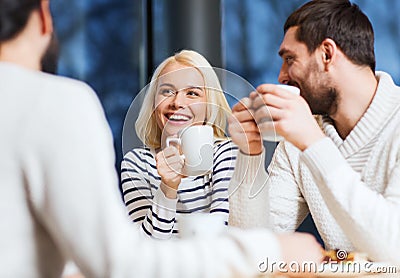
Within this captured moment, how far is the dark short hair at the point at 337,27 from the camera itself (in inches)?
40.9

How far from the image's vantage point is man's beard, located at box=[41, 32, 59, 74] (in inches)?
22.4

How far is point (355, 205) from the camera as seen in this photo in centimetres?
85

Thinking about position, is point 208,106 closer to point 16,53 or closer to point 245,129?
point 245,129

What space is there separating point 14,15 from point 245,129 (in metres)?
0.45

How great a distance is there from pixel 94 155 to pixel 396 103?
2.38ft

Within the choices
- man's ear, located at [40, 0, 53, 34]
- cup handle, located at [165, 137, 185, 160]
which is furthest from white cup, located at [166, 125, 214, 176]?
man's ear, located at [40, 0, 53, 34]

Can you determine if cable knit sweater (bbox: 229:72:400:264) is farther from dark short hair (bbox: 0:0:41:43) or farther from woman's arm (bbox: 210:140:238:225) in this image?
dark short hair (bbox: 0:0:41:43)

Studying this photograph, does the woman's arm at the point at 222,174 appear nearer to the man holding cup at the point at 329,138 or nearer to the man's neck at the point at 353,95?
the man holding cup at the point at 329,138

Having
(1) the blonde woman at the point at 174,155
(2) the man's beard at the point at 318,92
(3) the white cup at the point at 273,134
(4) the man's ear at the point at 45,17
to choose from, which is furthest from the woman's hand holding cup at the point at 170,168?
(4) the man's ear at the point at 45,17

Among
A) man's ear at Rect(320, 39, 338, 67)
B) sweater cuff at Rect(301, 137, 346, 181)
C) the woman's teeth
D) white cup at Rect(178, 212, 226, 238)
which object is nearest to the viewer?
white cup at Rect(178, 212, 226, 238)

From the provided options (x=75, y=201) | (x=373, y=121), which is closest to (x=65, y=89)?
(x=75, y=201)

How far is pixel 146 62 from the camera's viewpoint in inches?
78.0

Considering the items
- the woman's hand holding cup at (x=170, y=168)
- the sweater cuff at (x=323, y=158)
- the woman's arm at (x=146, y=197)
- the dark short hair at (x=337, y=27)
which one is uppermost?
the dark short hair at (x=337, y=27)

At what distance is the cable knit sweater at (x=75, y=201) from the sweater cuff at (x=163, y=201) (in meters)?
0.46
